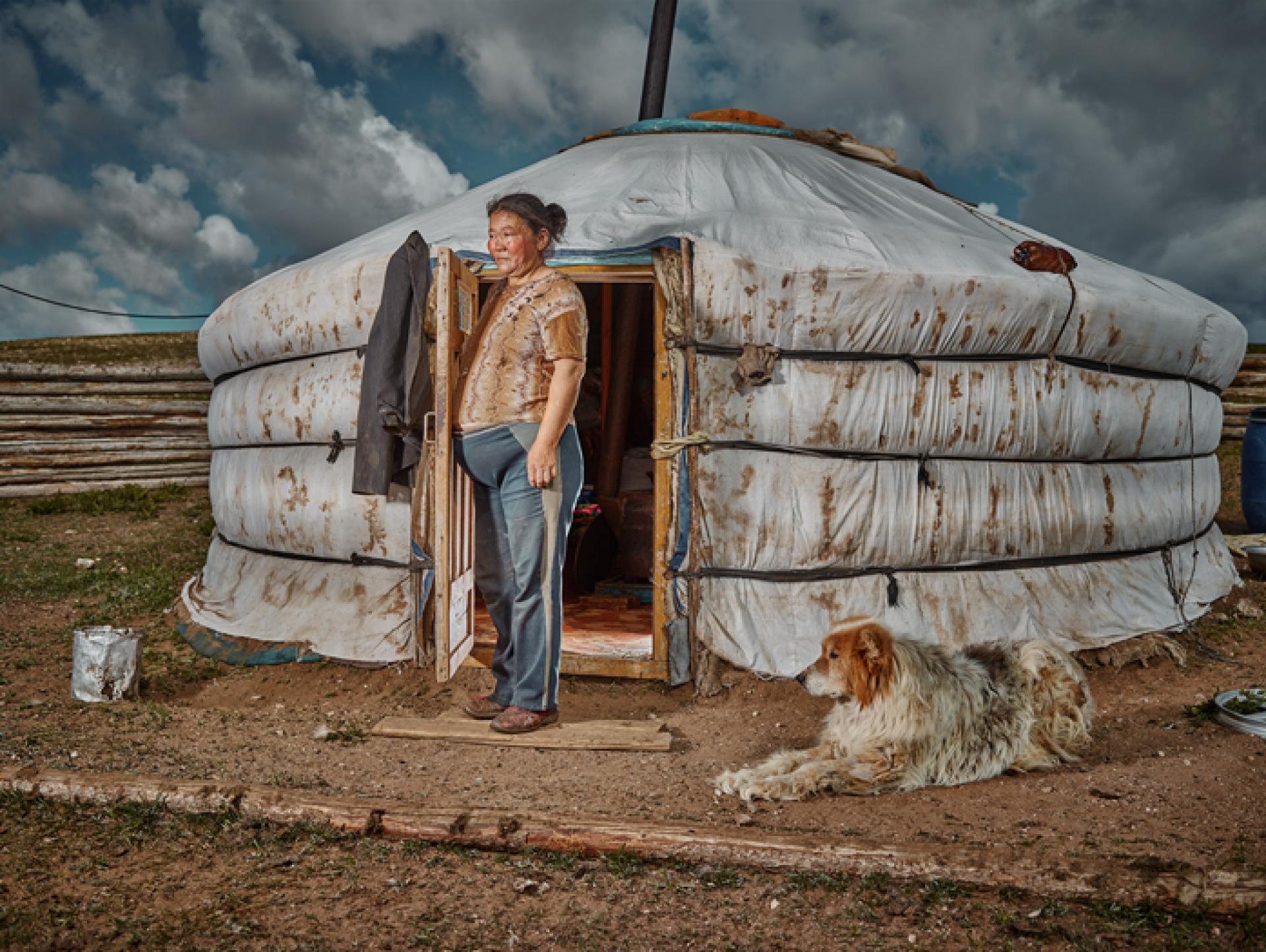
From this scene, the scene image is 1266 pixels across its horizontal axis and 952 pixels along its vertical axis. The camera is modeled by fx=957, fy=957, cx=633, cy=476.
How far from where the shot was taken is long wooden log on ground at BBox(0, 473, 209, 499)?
8.02 meters

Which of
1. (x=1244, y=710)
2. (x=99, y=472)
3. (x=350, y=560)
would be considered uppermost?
(x=99, y=472)

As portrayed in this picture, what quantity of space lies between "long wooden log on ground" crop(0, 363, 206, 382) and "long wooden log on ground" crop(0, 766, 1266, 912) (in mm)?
7118

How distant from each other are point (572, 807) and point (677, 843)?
17.0 inches

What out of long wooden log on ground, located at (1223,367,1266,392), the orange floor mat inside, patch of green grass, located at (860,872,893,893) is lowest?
patch of green grass, located at (860,872,893,893)

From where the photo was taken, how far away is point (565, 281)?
2.74 m

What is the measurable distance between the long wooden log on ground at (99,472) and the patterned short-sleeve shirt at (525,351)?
5896 millimetres

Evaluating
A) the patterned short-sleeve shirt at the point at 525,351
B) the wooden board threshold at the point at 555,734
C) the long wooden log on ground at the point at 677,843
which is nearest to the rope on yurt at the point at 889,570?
the wooden board threshold at the point at 555,734

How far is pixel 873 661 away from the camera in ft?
7.98

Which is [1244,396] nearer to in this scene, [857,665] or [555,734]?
[857,665]

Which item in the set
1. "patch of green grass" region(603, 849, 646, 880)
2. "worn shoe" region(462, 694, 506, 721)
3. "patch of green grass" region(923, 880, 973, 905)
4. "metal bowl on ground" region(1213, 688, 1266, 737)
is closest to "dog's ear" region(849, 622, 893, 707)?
"patch of green grass" region(923, 880, 973, 905)

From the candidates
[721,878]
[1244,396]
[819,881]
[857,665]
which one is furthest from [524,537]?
[1244,396]

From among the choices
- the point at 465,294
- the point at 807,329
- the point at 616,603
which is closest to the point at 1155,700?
the point at 807,329

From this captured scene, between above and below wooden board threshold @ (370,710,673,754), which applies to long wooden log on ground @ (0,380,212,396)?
above

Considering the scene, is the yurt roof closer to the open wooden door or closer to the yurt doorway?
the yurt doorway
